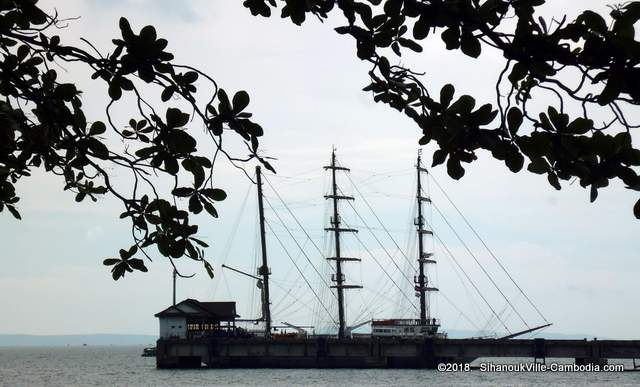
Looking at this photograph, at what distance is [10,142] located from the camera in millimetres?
6188

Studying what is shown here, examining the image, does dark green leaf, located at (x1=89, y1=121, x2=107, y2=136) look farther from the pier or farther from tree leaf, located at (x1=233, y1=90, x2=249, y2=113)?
the pier

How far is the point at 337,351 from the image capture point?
242 ft

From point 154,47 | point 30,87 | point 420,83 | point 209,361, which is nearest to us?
point 420,83

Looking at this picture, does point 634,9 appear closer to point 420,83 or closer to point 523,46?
point 523,46

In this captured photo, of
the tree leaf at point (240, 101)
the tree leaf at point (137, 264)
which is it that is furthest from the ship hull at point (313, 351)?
the tree leaf at point (240, 101)

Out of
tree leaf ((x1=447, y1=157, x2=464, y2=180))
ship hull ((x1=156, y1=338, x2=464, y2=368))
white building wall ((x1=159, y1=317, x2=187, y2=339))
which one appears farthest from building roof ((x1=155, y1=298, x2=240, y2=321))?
tree leaf ((x1=447, y1=157, x2=464, y2=180))

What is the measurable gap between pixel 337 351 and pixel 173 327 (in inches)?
530

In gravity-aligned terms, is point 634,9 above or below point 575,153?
above

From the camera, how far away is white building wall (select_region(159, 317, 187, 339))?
250 feet

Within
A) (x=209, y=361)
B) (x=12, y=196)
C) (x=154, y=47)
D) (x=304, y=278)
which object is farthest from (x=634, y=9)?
(x=304, y=278)

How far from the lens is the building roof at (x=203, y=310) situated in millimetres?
77000

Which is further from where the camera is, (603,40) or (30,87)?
(30,87)

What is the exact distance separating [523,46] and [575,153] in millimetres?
487

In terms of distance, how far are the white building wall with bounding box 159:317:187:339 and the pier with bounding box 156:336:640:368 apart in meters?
1.34
